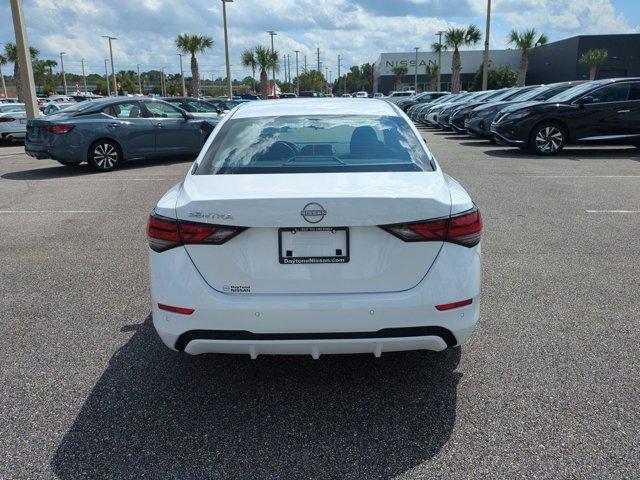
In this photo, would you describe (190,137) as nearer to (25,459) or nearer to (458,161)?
(458,161)

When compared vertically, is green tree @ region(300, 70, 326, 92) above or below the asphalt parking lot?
above

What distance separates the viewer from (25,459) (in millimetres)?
2768

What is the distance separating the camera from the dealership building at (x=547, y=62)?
5322 cm

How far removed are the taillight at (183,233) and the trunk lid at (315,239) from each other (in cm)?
3

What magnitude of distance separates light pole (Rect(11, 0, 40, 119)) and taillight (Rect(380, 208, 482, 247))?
55.7 feet

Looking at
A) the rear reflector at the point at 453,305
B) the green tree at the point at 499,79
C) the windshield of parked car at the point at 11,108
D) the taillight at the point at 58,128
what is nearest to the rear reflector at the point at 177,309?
the rear reflector at the point at 453,305

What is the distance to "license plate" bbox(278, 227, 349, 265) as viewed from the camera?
2.83 m

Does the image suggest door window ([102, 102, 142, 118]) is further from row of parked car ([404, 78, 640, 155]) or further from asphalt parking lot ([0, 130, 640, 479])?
row of parked car ([404, 78, 640, 155])

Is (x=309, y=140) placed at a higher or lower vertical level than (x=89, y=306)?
higher

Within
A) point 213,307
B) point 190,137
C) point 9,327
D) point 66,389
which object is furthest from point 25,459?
point 190,137

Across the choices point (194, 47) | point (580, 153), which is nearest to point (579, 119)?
point (580, 153)

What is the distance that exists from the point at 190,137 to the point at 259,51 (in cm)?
4599

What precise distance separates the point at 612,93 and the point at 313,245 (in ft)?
43.1

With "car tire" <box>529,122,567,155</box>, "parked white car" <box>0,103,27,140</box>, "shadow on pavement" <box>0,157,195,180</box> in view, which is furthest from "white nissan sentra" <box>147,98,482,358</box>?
"parked white car" <box>0,103,27,140</box>
